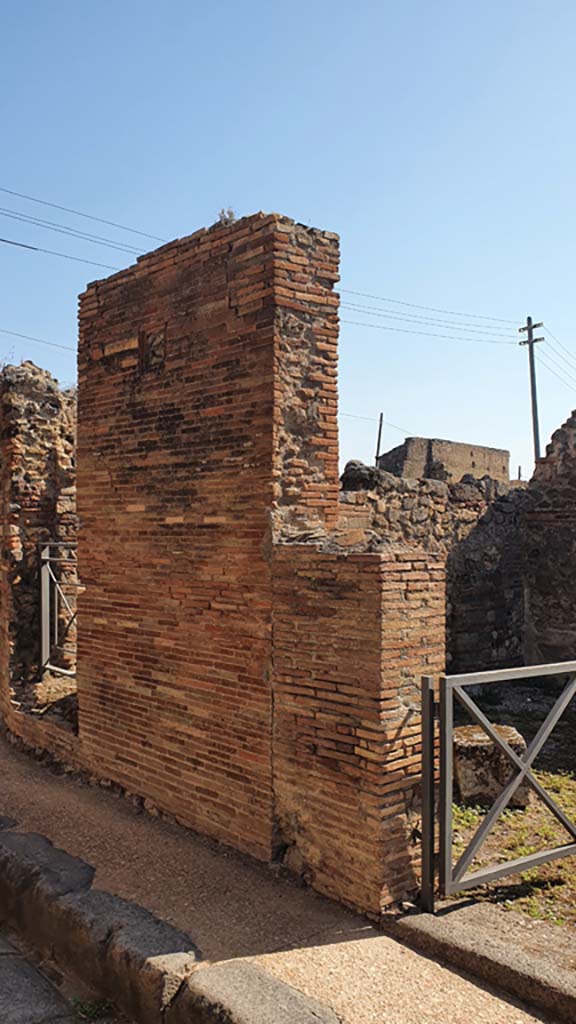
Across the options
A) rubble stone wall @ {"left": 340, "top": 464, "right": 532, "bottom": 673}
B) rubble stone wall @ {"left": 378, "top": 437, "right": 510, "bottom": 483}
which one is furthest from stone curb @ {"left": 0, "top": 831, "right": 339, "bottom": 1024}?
rubble stone wall @ {"left": 378, "top": 437, "right": 510, "bottom": 483}

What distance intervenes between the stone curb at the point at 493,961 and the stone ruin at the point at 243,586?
28cm

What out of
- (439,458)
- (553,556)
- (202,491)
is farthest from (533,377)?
(202,491)

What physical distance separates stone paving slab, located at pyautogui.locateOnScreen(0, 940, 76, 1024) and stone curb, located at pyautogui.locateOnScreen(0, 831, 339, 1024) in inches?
6.3

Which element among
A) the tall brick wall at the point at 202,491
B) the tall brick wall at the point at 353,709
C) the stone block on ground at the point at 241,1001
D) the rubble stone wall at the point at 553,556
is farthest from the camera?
the rubble stone wall at the point at 553,556

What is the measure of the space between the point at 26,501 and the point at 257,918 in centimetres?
530

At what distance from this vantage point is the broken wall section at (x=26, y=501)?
26.7 feet

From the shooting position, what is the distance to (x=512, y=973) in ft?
11.6

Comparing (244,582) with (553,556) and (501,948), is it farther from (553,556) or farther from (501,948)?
(553,556)

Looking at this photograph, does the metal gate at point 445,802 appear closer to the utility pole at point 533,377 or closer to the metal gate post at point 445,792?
the metal gate post at point 445,792

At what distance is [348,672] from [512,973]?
1.66 m

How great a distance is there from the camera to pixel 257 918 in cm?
425

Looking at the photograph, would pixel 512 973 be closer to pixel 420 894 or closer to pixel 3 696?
pixel 420 894

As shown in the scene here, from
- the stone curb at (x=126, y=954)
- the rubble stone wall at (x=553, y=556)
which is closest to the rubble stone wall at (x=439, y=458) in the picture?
the rubble stone wall at (x=553, y=556)

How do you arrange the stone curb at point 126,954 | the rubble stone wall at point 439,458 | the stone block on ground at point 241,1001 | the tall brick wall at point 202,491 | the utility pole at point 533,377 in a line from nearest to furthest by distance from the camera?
1. the stone block on ground at point 241,1001
2. the stone curb at point 126,954
3. the tall brick wall at point 202,491
4. the rubble stone wall at point 439,458
5. the utility pole at point 533,377
